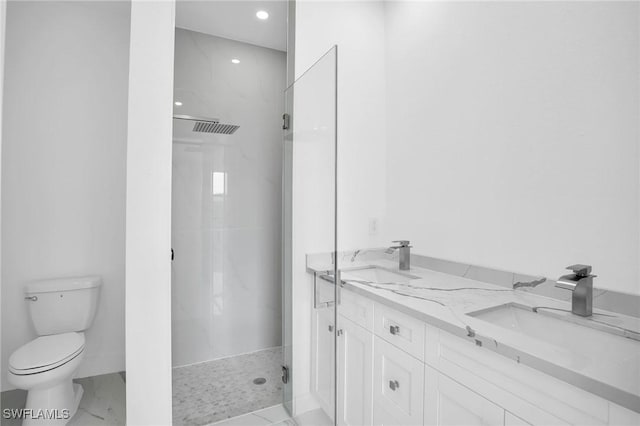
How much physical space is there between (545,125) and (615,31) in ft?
1.22

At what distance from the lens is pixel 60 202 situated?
80.5 inches

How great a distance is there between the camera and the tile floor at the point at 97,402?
1.71m

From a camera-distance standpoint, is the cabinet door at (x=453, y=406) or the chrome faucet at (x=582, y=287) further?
the chrome faucet at (x=582, y=287)

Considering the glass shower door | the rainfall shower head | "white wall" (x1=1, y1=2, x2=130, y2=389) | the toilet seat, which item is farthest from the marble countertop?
"white wall" (x1=1, y1=2, x2=130, y2=389)

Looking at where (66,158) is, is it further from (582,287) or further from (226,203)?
(582,287)

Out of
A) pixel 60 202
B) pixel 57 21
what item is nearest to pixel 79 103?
pixel 57 21

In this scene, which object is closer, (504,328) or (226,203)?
(504,328)

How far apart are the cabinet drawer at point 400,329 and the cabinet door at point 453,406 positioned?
90mm

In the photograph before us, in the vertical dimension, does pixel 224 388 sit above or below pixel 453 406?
below

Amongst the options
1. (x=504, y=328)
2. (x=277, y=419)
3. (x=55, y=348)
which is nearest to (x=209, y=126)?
(x=55, y=348)

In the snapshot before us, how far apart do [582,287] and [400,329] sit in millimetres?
664

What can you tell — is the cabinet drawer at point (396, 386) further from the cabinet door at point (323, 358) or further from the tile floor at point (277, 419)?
the tile floor at point (277, 419)

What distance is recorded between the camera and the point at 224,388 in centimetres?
203

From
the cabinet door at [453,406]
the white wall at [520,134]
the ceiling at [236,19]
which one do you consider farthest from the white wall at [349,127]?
the cabinet door at [453,406]
